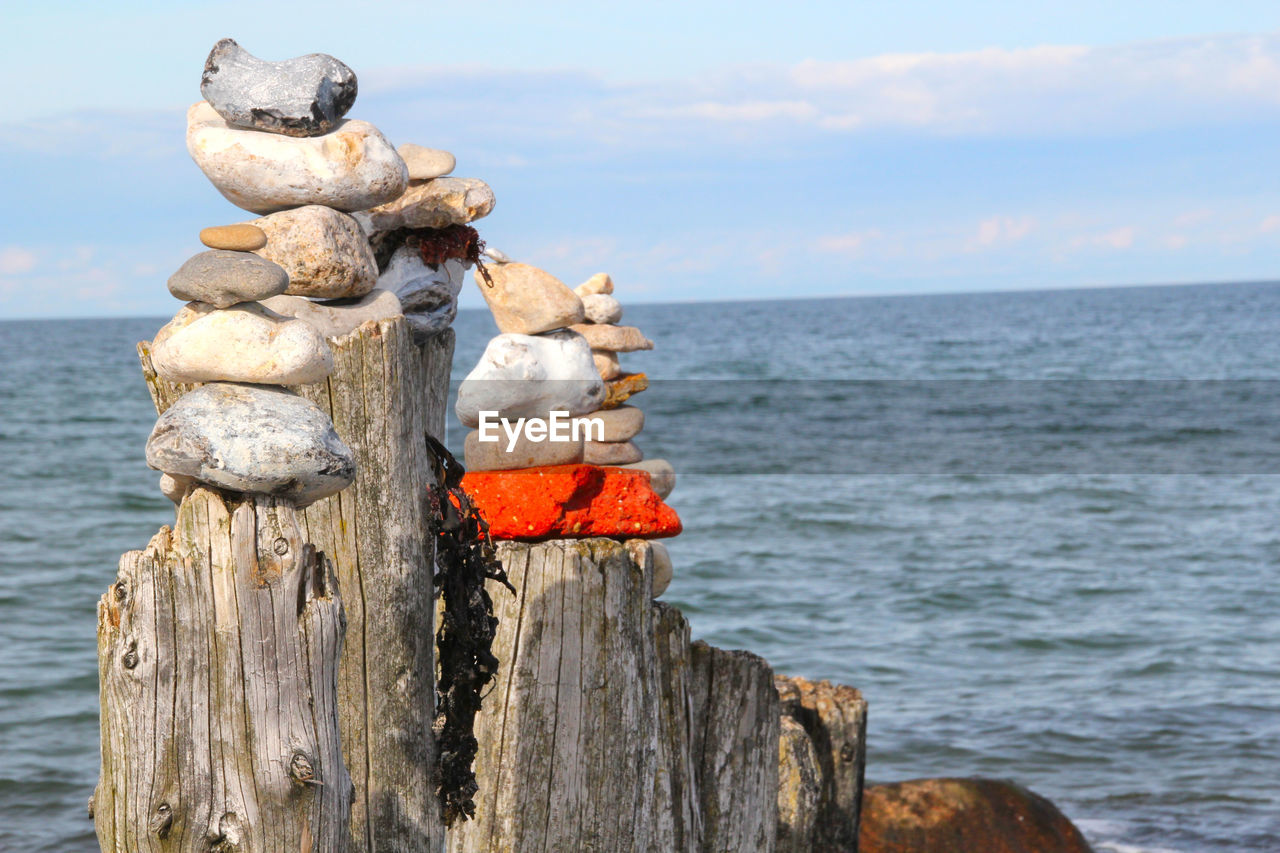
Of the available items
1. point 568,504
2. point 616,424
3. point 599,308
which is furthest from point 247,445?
point 599,308

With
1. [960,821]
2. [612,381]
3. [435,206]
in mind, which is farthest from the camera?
[960,821]

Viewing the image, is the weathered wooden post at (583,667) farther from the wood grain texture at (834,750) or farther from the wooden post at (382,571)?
the wood grain texture at (834,750)

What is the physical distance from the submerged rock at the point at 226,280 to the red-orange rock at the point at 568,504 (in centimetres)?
164

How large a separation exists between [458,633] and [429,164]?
165 cm

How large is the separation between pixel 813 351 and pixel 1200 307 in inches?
1928

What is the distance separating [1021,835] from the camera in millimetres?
7922

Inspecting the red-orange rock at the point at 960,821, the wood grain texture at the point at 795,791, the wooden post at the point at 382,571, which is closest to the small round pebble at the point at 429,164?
the wooden post at the point at 382,571

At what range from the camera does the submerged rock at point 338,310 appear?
4.08 meters

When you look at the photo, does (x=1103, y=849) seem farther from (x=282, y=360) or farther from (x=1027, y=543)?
(x=1027, y=543)

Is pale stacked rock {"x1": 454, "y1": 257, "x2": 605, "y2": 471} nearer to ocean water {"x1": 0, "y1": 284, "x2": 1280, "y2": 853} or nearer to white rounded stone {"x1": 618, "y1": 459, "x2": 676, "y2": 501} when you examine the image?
white rounded stone {"x1": 618, "y1": 459, "x2": 676, "y2": 501}

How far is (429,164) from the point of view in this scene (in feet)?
15.1

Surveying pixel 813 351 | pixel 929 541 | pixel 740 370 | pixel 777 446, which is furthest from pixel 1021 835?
pixel 813 351

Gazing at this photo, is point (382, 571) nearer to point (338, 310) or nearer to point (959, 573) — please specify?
point (338, 310)

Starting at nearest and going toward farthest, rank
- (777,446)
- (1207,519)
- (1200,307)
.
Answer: (1207,519) < (777,446) < (1200,307)
